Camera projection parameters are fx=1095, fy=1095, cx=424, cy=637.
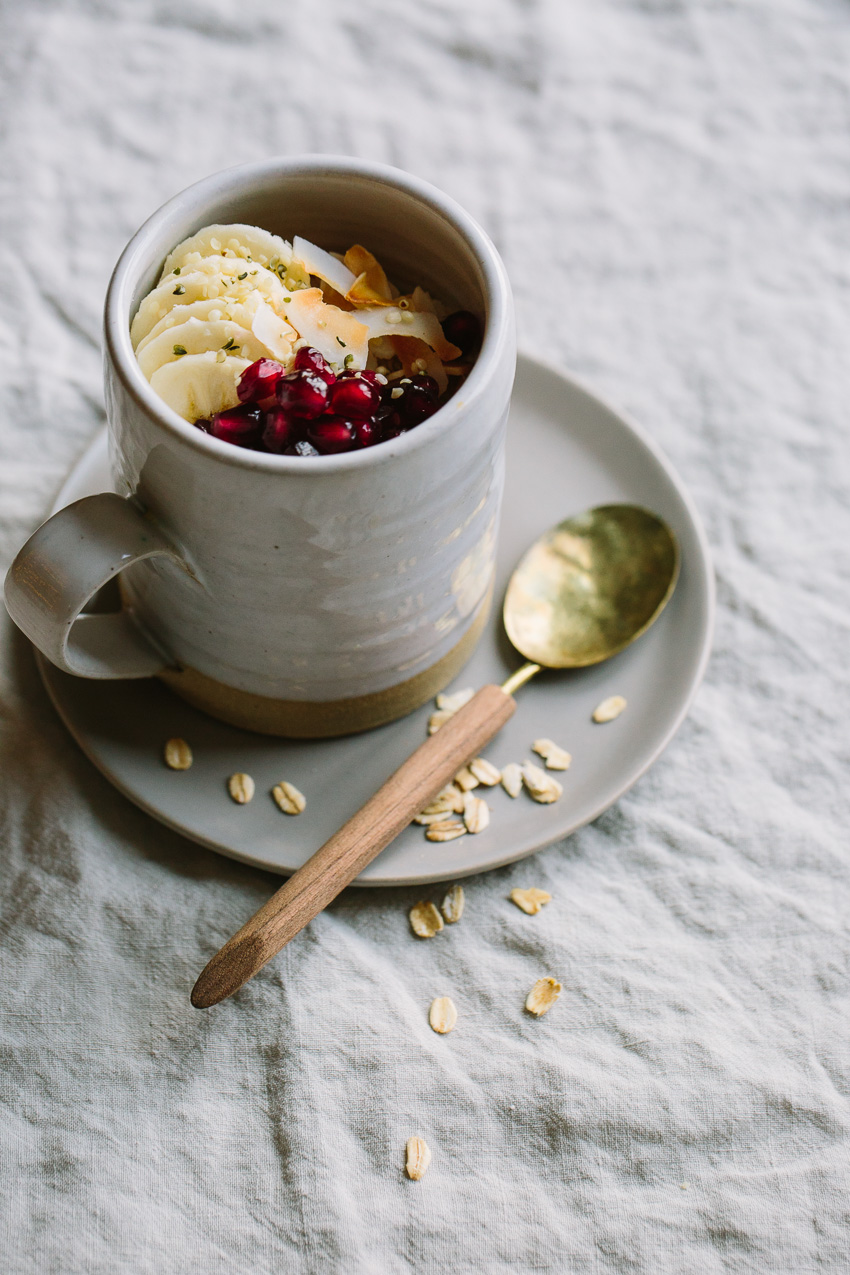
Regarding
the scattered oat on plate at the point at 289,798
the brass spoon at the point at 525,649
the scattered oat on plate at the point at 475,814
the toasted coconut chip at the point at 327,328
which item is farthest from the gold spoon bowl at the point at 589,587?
the toasted coconut chip at the point at 327,328

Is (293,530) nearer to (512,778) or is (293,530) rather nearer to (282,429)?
(282,429)

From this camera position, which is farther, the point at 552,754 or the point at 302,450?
the point at 552,754

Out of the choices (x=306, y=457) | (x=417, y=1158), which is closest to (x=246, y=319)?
(x=306, y=457)

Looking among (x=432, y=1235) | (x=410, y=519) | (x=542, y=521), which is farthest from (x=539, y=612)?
(x=432, y=1235)

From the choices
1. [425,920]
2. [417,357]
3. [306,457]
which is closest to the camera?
[306,457]

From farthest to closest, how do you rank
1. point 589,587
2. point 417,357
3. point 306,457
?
point 589,587 → point 417,357 → point 306,457

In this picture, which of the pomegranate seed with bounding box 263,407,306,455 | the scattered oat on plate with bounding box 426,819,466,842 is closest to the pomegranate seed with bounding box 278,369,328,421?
the pomegranate seed with bounding box 263,407,306,455

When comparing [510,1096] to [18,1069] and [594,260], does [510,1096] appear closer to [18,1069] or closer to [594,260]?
[18,1069]

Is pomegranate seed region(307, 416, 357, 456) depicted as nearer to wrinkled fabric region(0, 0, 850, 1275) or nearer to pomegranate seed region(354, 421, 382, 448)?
pomegranate seed region(354, 421, 382, 448)
